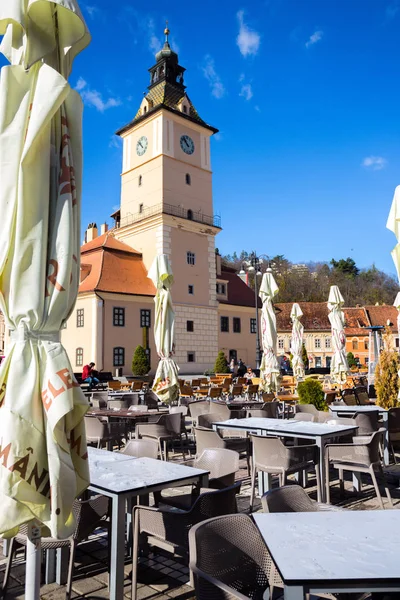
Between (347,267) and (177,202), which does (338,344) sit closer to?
(177,202)

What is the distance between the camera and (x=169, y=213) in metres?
33.6

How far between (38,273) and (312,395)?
9129mm

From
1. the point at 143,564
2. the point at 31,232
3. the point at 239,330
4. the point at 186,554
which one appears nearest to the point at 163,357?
the point at 143,564

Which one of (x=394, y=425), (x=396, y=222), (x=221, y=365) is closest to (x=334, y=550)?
(x=396, y=222)

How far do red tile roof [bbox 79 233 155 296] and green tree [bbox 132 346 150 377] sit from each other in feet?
13.5

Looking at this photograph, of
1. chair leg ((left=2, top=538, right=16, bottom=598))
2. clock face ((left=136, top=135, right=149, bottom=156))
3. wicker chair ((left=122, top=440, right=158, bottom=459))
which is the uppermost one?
clock face ((left=136, top=135, right=149, bottom=156))

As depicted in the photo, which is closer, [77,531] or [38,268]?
[38,268]

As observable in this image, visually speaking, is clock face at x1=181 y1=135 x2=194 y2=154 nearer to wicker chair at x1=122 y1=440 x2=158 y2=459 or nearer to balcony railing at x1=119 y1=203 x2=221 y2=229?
balcony railing at x1=119 y1=203 x2=221 y2=229

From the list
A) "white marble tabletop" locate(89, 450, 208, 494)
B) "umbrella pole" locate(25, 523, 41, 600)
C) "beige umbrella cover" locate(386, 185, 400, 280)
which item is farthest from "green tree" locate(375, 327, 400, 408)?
"umbrella pole" locate(25, 523, 41, 600)

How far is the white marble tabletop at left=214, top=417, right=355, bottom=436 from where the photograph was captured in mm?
5730

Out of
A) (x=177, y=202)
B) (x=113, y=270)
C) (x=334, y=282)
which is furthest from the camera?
(x=334, y=282)

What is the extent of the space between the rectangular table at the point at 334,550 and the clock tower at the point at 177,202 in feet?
98.9

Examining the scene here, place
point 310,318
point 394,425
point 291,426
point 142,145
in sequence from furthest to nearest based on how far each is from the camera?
1. point 310,318
2. point 142,145
3. point 394,425
4. point 291,426

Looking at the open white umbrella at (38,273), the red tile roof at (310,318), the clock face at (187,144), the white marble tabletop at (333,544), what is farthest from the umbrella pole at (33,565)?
the red tile roof at (310,318)
